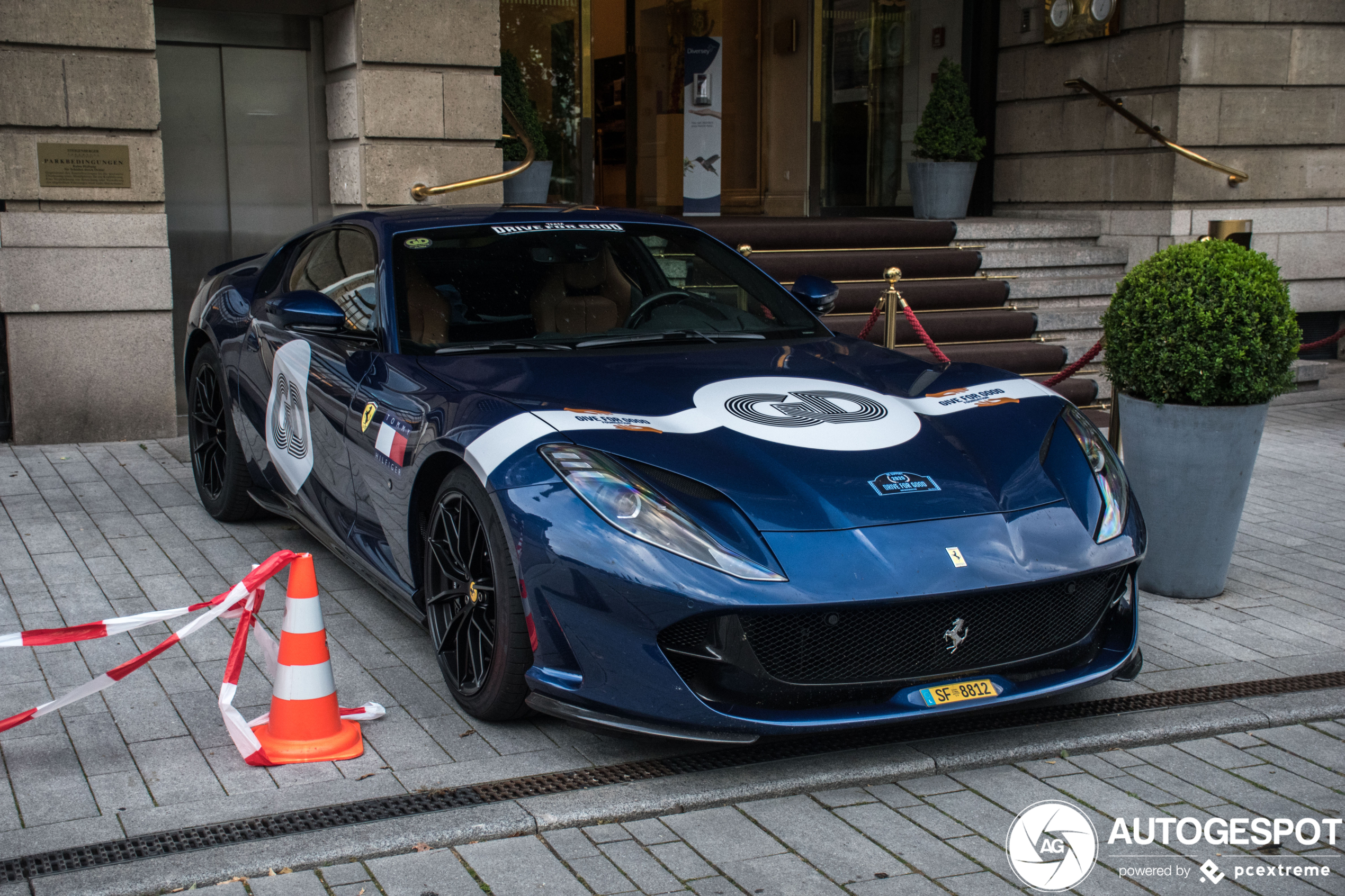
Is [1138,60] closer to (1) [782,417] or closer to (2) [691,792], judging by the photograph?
(1) [782,417]

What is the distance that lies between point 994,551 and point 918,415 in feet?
2.29

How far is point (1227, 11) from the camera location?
435 inches

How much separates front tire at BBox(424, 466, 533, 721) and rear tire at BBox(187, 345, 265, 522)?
7.31 ft

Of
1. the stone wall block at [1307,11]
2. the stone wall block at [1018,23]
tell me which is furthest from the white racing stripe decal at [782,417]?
the stone wall block at [1018,23]

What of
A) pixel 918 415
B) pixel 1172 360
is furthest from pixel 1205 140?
pixel 918 415

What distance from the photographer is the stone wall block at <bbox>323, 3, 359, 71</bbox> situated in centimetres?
944

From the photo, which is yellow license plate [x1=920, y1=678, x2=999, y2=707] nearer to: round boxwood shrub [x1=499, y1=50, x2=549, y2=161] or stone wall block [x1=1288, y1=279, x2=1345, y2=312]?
round boxwood shrub [x1=499, y1=50, x2=549, y2=161]

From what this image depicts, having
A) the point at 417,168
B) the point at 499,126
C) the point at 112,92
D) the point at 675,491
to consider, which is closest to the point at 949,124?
the point at 499,126

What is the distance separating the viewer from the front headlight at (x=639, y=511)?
3.38 meters

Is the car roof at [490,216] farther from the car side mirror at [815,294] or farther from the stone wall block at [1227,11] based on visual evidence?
the stone wall block at [1227,11]

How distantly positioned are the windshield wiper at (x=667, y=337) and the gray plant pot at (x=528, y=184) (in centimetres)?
622

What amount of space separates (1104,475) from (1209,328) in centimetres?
150

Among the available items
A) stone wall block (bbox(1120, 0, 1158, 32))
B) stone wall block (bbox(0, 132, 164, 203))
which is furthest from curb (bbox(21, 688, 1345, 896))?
stone wall block (bbox(1120, 0, 1158, 32))

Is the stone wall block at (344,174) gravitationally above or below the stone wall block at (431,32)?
below
